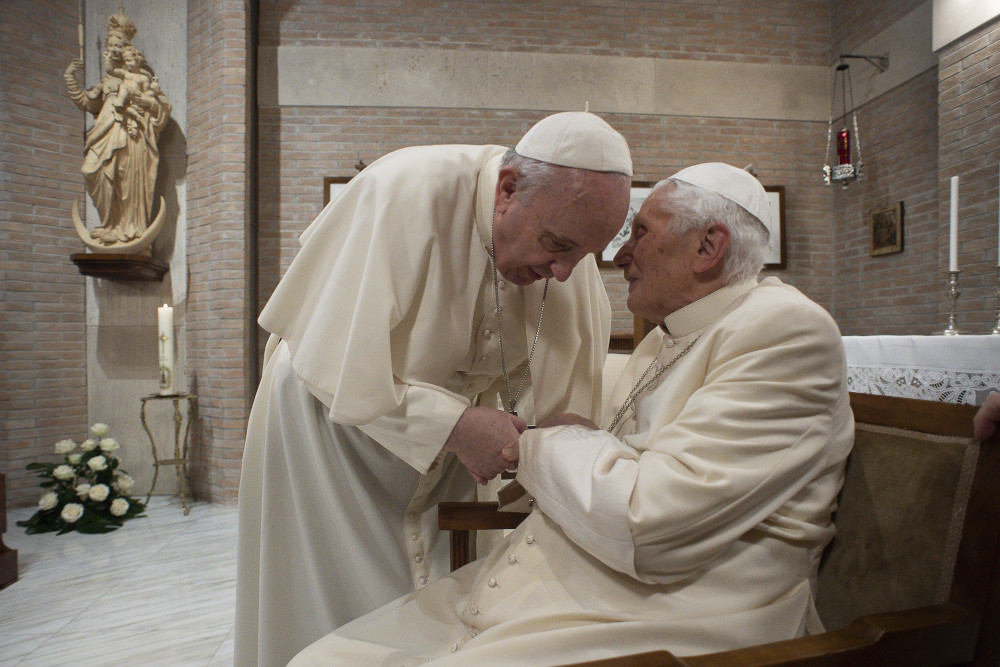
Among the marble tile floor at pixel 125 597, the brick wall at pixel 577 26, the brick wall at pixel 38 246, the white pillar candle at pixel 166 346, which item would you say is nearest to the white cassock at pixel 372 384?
the marble tile floor at pixel 125 597

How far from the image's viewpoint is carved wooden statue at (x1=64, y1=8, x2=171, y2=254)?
17.5 ft

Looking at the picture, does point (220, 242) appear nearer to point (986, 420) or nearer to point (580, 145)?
point (580, 145)

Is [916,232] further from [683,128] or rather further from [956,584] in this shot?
[956,584]

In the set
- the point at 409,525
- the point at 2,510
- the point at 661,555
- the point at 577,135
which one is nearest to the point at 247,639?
the point at 409,525

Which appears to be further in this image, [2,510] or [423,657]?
[2,510]

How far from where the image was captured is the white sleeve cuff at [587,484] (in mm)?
1103

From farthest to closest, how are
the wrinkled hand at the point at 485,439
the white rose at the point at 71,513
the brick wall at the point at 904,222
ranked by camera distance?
the brick wall at the point at 904,222 < the white rose at the point at 71,513 < the wrinkled hand at the point at 485,439

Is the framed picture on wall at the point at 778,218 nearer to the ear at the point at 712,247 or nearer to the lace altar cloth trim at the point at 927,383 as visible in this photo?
the lace altar cloth trim at the point at 927,383

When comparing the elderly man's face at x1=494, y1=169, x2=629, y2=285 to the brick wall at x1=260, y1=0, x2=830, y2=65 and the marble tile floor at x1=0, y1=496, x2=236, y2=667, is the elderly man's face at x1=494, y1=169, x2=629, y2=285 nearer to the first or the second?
the marble tile floor at x1=0, y1=496, x2=236, y2=667

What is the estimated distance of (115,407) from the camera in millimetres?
5828

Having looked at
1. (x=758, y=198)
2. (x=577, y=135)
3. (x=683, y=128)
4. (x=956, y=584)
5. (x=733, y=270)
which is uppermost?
(x=683, y=128)

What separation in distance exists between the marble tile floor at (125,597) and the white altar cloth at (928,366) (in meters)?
3.15

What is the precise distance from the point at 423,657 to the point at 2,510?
12.2 ft

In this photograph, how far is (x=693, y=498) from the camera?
106cm
